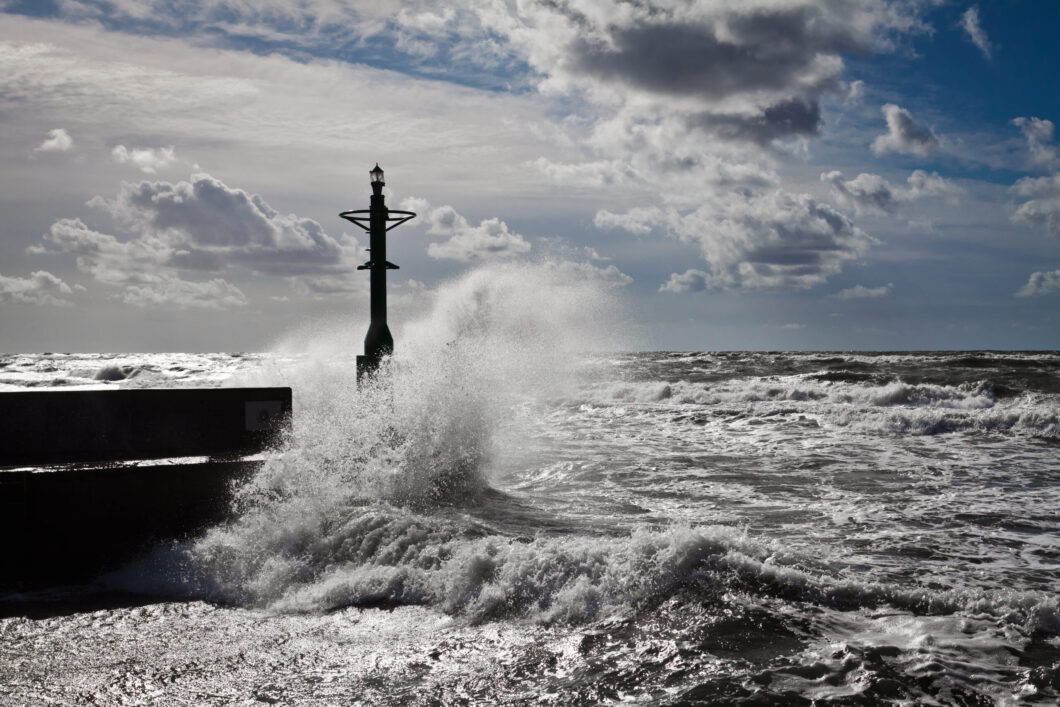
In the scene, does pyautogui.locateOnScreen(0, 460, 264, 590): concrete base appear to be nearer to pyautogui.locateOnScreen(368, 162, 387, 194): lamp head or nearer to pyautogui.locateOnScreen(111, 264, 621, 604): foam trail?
pyautogui.locateOnScreen(111, 264, 621, 604): foam trail

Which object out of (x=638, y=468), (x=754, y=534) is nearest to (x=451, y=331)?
(x=638, y=468)

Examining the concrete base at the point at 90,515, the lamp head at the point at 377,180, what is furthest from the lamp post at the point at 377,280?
the concrete base at the point at 90,515

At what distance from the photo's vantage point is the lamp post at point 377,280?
31.6 ft

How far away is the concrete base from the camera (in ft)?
19.8

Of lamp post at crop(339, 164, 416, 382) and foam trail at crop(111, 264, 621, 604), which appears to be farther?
lamp post at crop(339, 164, 416, 382)

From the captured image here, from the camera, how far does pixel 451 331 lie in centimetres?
1573

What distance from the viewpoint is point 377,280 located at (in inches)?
382

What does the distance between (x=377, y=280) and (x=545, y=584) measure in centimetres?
570

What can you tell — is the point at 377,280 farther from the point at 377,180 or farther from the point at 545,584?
the point at 545,584

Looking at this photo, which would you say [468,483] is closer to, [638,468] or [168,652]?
[638,468]

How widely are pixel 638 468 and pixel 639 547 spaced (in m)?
5.34

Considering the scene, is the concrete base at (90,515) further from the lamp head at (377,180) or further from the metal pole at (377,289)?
the lamp head at (377,180)

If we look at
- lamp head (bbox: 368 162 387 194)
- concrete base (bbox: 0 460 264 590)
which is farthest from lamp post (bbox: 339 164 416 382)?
concrete base (bbox: 0 460 264 590)

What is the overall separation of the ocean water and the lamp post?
0.93 ft
